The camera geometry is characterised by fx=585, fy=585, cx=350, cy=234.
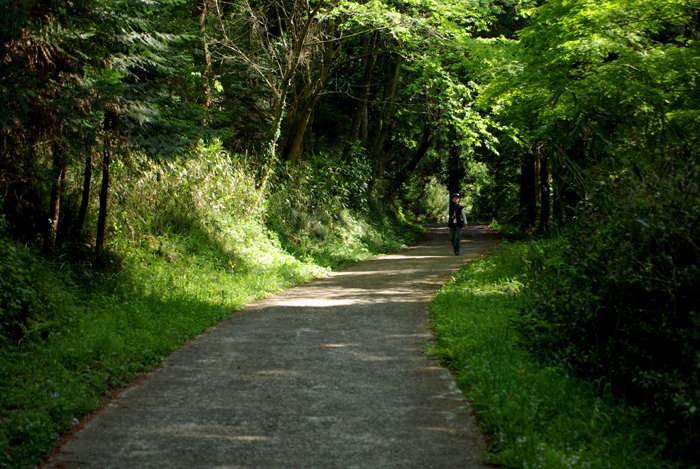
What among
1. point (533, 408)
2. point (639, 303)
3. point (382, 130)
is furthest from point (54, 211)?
point (382, 130)

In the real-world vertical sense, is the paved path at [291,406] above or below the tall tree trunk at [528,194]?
below

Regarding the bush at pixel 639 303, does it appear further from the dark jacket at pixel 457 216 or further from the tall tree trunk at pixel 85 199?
the dark jacket at pixel 457 216

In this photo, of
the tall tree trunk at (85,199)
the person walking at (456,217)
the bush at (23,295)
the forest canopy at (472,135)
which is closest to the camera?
the forest canopy at (472,135)

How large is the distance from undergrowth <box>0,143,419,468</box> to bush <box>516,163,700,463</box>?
488 cm

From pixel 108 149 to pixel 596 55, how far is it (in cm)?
893

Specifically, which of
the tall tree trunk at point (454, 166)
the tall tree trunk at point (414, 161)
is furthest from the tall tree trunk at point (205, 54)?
the tall tree trunk at point (454, 166)

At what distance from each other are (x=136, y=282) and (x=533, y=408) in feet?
23.5

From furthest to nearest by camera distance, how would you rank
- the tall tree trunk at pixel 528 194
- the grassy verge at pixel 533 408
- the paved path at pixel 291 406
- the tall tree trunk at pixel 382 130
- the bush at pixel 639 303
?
the tall tree trunk at pixel 528 194
the tall tree trunk at pixel 382 130
the bush at pixel 639 303
the paved path at pixel 291 406
the grassy verge at pixel 533 408

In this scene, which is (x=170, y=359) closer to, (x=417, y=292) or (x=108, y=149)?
(x=108, y=149)

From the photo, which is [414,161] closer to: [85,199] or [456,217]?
[456,217]

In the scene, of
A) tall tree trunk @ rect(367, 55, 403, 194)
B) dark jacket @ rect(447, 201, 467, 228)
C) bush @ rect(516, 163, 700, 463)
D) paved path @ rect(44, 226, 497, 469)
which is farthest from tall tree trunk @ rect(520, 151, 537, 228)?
bush @ rect(516, 163, 700, 463)

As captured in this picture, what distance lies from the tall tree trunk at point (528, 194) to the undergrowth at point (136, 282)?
41.4 ft

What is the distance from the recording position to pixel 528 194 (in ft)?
98.4

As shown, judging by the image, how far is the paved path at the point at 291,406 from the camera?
4.48m
